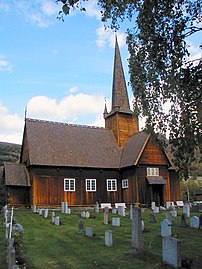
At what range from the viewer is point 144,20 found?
10141 millimetres

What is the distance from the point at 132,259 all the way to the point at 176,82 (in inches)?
229

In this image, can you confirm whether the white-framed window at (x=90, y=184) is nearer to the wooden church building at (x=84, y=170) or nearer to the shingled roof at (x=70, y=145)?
the wooden church building at (x=84, y=170)

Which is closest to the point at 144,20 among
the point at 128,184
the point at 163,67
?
the point at 163,67

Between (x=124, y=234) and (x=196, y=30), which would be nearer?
(x=196, y=30)

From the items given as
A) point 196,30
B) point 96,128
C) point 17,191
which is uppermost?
point 96,128

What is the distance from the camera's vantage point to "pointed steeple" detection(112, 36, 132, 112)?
133 ft

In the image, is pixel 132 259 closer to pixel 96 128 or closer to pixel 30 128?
pixel 30 128

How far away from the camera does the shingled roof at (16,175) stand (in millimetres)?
32131

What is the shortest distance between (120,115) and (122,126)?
4.28ft

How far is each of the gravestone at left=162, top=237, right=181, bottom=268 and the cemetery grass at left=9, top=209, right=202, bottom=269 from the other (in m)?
0.27

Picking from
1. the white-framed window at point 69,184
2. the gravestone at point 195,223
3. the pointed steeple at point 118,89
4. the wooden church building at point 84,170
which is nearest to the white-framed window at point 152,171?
the wooden church building at point 84,170

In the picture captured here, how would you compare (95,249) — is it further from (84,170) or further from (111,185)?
(111,185)

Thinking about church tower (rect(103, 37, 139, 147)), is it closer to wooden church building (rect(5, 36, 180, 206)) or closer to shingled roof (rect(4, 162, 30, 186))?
wooden church building (rect(5, 36, 180, 206))

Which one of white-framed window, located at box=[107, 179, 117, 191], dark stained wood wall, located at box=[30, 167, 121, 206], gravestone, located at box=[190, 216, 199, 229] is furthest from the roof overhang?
gravestone, located at box=[190, 216, 199, 229]
